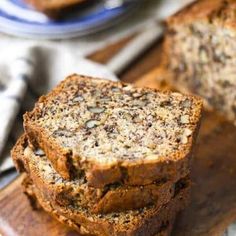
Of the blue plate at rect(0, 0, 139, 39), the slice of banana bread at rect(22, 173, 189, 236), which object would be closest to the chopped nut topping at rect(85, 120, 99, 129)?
the slice of banana bread at rect(22, 173, 189, 236)

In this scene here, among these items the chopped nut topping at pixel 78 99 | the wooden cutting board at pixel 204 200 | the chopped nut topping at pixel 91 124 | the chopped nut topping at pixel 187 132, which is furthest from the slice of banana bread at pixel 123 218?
the chopped nut topping at pixel 78 99

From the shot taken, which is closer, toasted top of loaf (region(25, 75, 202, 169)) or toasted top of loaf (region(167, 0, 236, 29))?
toasted top of loaf (region(25, 75, 202, 169))

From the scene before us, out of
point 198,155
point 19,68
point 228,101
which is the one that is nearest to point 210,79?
point 228,101

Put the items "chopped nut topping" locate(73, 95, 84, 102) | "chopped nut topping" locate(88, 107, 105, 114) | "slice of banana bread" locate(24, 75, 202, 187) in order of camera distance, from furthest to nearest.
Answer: "chopped nut topping" locate(73, 95, 84, 102), "chopped nut topping" locate(88, 107, 105, 114), "slice of banana bread" locate(24, 75, 202, 187)

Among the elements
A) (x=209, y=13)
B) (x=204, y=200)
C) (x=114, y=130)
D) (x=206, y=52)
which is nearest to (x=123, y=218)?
(x=114, y=130)

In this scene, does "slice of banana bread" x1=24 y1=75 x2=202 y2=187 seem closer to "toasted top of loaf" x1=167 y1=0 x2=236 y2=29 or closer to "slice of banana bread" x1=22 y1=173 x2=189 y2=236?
"slice of banana bread" x1=22 y1=173 x2=189 y2=236

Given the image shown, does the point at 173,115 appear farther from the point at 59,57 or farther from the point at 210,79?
the point at 59,57
